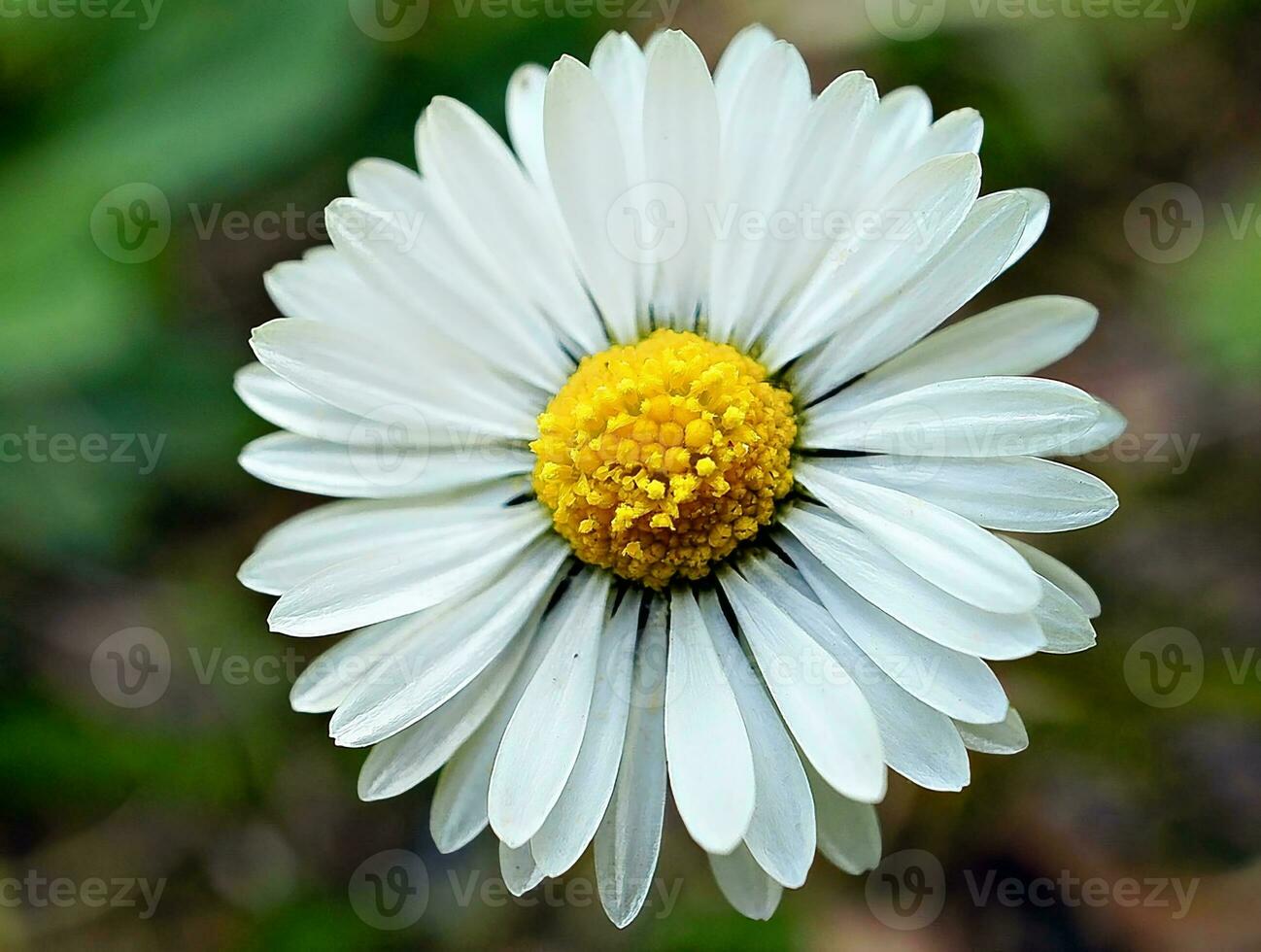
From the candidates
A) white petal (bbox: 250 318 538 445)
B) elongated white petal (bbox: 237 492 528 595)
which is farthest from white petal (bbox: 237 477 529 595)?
white petal (bbox: 250 318 538 445)

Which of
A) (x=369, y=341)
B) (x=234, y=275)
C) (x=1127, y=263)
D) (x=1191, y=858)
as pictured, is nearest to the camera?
(x=369, y=341)

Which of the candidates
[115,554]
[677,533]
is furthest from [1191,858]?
[115,554]

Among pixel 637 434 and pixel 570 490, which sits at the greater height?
pixel 637 434

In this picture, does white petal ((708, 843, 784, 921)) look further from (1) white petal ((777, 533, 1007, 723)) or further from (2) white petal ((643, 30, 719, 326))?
(2) white petal ((643, 30, 719, 326))

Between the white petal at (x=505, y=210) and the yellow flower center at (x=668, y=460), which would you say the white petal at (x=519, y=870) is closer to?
the yellow flower center at (x=668, y=460)

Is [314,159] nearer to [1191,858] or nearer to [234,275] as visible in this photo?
[234,275]

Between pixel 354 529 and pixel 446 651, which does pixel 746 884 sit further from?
pixel 354 529

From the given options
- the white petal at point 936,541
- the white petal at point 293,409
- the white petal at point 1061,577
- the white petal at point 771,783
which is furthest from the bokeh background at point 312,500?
the white petal at point 936,541
